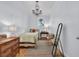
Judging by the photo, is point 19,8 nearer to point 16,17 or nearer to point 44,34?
point 16,17

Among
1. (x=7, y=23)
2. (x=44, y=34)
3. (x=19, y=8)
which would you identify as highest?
(x=19, y=8)

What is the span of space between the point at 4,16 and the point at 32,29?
287 centimetres

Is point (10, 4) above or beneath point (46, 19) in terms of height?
above

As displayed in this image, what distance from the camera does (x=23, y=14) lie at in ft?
36.0

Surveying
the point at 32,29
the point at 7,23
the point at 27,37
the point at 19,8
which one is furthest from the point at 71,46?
the point at 32,29

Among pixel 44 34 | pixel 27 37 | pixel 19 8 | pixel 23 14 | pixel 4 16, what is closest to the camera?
pixel 27 37

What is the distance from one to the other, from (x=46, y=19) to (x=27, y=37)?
543 cm

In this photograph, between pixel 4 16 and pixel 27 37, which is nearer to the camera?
pixel 27 37

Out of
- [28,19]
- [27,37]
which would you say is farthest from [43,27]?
[27,37]

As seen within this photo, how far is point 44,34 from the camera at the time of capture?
12078 millimetres

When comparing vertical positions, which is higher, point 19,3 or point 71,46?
point 19,3

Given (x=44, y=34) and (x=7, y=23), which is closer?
(x=7, y=23)

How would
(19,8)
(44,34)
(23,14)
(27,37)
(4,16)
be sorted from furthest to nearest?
1. (44,34)
2. (23,14)
3. (19,8)
4. (4,16)
5. (27,37)

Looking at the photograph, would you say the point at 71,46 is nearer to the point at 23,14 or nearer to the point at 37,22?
the point at 23,14
